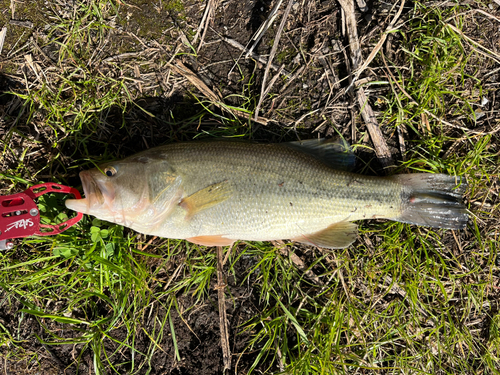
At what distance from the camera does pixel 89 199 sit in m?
3.11

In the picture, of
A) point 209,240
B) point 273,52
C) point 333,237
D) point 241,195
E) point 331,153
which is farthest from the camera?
point 273,52

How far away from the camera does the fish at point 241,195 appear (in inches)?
125

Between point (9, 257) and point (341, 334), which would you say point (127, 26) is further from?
point (341, 334)

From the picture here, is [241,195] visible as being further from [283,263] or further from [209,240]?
[283,263]

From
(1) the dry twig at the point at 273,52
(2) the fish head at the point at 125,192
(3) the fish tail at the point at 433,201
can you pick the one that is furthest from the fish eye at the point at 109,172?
(3) the fish tail at the point at 433,201

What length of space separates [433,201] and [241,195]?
212 cm

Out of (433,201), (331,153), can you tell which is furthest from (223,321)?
(433,201)

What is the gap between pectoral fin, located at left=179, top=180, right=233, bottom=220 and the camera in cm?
320

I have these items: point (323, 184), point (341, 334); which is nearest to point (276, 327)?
point (341, 334)

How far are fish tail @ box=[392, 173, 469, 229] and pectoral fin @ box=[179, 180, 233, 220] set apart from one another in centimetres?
185

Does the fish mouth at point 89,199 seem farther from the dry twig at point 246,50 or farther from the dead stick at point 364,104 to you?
the dead stick at point 364,104

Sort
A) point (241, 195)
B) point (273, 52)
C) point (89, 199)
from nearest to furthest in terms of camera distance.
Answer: point (89, 199) → point (241, 195) → point (273, 52)

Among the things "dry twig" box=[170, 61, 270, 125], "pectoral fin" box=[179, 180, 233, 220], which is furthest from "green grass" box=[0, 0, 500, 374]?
"pectoral fin" box=[179, 180, 233, 220]

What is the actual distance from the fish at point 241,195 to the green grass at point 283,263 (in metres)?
0.42
